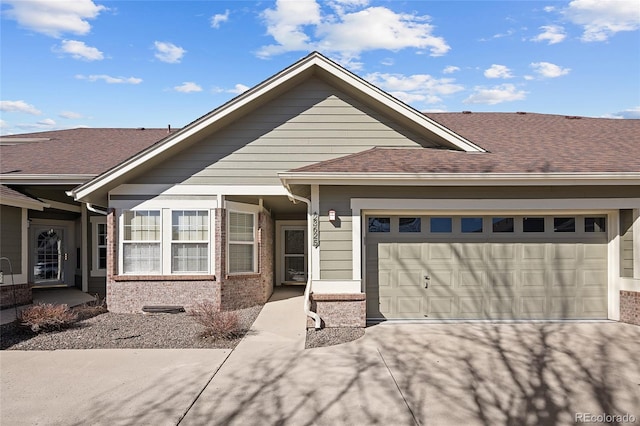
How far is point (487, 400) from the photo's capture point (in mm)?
5273

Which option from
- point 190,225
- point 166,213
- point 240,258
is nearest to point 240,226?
point 240,258

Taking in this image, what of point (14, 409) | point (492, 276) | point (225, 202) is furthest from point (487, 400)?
point (225, 202)

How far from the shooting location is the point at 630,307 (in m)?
8.96

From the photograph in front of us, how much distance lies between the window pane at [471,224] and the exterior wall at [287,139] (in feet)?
7.67

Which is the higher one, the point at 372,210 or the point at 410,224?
the point at 372,210

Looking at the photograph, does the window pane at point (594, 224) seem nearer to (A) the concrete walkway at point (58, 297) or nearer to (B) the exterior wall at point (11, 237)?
(A) the concrete walkway at point (58, 297)

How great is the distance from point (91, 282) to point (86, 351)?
7424mm

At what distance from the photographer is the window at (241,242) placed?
36.2 ft

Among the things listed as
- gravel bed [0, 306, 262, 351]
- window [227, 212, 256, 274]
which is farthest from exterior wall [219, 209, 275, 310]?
gravel bed [0, 306, 262, 351]

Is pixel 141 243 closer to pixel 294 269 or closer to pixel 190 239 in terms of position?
pixel 190 239

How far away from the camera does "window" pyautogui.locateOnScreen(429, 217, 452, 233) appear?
9344mm

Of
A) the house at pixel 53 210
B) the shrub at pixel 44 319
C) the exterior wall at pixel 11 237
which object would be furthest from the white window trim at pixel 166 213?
the exterior wall at pixel 11 237

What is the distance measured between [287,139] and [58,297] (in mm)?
8257

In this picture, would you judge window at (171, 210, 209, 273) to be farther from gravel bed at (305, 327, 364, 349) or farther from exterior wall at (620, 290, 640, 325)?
exterior wall at (620, 290, 640, 325)
